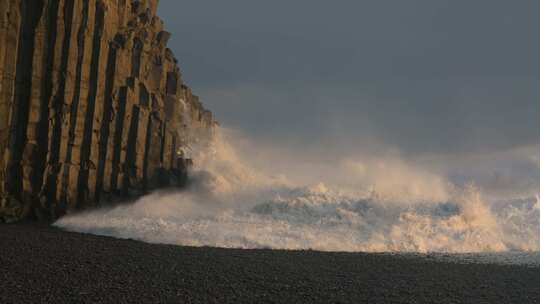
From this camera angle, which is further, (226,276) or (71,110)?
(71,110)

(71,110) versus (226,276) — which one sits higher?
(71,110)

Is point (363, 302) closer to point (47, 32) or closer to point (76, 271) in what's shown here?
point (76, 271)

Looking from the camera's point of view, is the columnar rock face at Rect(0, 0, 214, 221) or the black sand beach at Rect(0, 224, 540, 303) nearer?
the black sand beach at Rect(0, 224, 540, 303)

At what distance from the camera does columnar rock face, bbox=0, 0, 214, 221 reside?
769 inches

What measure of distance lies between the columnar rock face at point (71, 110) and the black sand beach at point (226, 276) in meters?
4.70

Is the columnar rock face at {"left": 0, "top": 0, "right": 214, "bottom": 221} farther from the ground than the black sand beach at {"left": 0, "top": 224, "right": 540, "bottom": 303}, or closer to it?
farther from the ground

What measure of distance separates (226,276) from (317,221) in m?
10.1

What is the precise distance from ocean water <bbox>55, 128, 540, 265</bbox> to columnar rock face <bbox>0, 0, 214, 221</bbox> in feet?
4.68

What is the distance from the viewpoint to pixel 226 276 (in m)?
11.2

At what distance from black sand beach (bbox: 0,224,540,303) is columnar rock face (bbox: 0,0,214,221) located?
15.4 ft

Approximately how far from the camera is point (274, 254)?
575 inches

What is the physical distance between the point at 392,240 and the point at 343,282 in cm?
818

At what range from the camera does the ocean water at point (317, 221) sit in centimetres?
1750

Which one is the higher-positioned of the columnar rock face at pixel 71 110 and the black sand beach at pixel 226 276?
the columnar rock face at pixel 71 110
